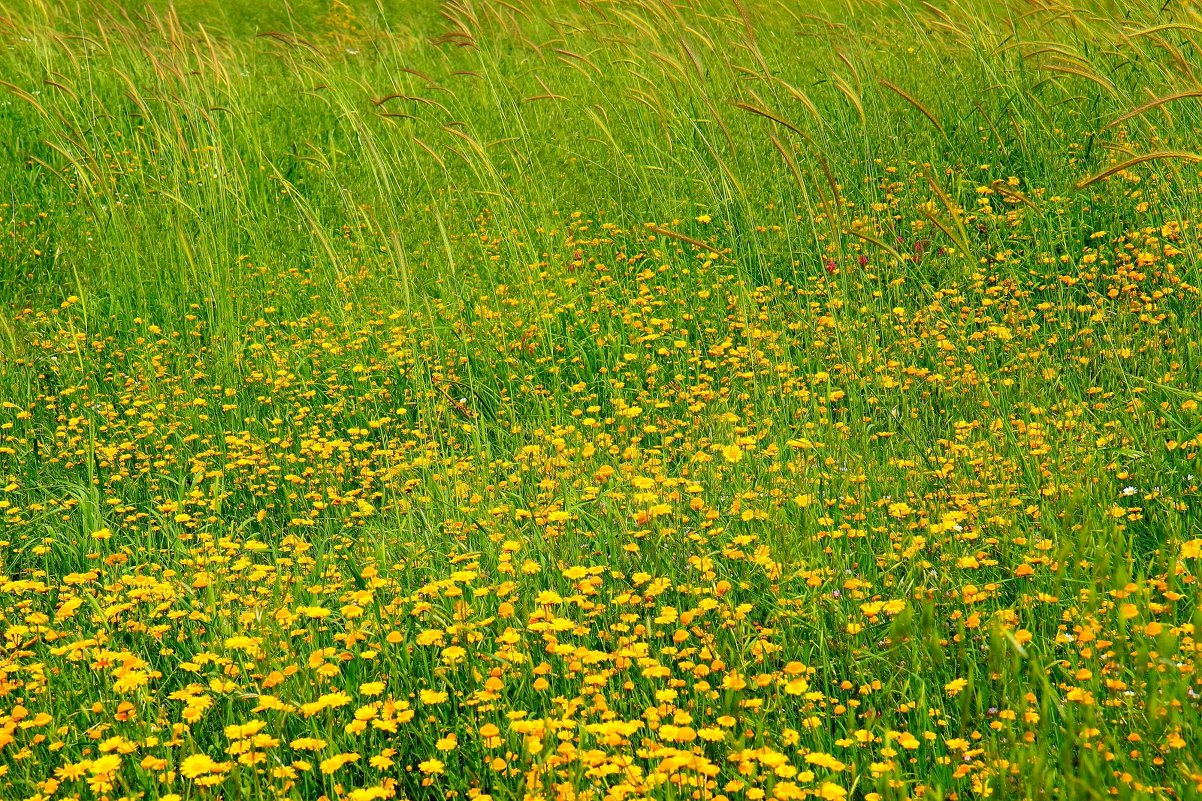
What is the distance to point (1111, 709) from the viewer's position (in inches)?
66.3

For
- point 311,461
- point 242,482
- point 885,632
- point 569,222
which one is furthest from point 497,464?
point 569,222

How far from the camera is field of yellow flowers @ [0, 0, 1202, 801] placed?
Answer: 1.76 metres

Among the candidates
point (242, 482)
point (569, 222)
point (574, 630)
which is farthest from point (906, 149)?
point (574, 630)

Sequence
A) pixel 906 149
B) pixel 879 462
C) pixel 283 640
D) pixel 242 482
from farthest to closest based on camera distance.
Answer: pixel 906 149 → pixel 242 482 → pixel 879 462 → pixel 283 640

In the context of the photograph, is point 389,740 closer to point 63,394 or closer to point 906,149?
point 63,394

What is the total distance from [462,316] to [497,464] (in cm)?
119

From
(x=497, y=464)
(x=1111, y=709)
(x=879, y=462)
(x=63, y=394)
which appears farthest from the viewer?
(x=63, y=394)

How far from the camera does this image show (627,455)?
9.41 ft

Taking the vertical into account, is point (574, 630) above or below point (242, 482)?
above

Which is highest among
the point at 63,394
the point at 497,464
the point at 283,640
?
the point at 283,640

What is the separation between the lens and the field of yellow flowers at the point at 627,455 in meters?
1.76

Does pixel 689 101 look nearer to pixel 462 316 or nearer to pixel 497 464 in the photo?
pixel 462 316

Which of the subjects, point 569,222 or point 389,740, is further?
point 569,222

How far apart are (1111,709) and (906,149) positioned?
11.2ft
